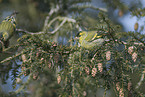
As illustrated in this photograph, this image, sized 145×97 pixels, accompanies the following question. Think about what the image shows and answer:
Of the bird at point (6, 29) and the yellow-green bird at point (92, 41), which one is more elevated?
the bird at point (6, 29)

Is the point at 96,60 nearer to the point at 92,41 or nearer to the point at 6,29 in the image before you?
the point at 92,41

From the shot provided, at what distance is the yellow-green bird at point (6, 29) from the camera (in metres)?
0.84

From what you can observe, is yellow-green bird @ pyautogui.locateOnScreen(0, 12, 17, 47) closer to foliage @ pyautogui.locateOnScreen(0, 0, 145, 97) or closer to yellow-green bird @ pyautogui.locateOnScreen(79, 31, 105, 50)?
foliage @ pyautogui.locateOnScreen(0, 0, 145, 97)

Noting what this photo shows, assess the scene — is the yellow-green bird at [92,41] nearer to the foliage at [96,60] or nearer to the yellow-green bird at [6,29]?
the foliage at [96,60]

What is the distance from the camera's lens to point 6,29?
2.78 ft

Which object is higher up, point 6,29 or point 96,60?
point 6,29

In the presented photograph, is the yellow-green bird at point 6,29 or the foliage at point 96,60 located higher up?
the yellow-green bird at point 6,29

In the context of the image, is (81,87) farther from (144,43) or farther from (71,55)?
(144,43)

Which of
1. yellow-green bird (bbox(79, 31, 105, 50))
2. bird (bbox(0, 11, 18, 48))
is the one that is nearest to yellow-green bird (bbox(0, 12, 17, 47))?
bird (bbox(0, 11, 18, 48))

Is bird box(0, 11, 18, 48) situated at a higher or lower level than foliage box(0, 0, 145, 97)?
higher

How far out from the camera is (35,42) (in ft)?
2.69

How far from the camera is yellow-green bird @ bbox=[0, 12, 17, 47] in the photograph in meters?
0.84

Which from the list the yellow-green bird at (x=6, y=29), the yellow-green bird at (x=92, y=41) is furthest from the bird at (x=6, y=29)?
the yellow-green bird at (x=92, y=41)

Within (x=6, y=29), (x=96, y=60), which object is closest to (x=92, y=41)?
(x=96, y=60)
